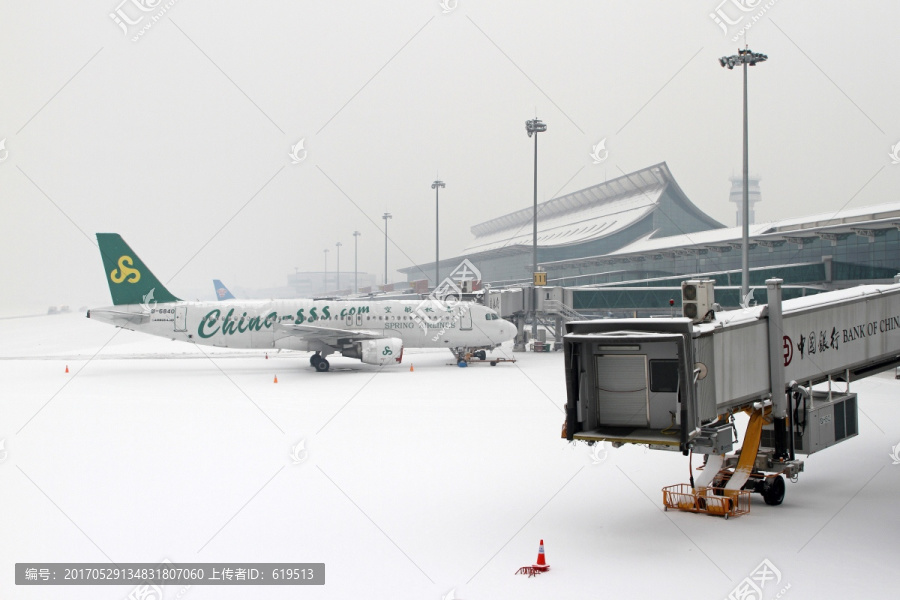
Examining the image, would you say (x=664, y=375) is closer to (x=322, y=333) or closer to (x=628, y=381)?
(x=628, y=381)

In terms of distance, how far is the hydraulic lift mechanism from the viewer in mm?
11836

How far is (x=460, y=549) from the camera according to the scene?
11.2 metres

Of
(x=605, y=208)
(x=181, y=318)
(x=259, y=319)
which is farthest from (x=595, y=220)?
(x=181, y=318)

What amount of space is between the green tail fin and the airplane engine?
1093cm

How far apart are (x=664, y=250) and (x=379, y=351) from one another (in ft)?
118

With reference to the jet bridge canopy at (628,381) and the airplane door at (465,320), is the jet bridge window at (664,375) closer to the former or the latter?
the jet bridge canopy at (628,381)

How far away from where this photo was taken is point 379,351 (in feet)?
118

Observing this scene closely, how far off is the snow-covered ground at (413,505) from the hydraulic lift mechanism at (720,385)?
0.92 metres

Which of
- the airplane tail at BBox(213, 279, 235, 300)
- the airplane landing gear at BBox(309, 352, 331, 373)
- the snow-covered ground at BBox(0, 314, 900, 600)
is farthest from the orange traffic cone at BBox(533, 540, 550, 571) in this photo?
the airplane tail at BBox(213, 279, 235, 300)

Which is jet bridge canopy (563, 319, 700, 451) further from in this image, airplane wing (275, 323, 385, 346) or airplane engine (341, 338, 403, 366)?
Answer: airplane wing (275, 323, 385, 346)

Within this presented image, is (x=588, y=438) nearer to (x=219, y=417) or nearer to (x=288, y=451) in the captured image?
(x=288, y=451)

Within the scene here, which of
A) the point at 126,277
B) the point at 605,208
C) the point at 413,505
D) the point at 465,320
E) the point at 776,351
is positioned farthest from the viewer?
the point at 605,208

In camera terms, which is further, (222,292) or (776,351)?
(222,292)
